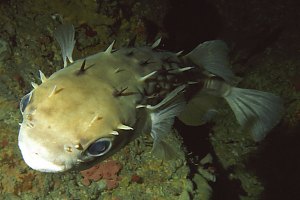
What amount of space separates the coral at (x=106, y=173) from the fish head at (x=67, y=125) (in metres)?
1.34

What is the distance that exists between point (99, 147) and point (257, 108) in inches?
74.3

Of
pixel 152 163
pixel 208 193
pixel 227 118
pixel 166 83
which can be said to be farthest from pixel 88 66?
pixel 227 118

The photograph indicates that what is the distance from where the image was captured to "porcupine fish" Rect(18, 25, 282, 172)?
170cm

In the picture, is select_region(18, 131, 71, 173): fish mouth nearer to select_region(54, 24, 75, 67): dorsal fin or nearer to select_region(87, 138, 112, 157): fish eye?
select_region(87, 138, 112, 157): fish eye

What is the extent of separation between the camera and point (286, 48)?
489 centimetres

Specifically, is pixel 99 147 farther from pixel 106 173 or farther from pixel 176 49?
pixel 176 49

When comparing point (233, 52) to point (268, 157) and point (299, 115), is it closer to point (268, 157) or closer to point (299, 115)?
point (299, 115)

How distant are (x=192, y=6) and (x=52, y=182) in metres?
4.12

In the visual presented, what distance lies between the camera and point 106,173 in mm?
3291

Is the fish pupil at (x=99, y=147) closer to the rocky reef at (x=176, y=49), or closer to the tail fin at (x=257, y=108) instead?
the rocky reef at (x=176, y=49)

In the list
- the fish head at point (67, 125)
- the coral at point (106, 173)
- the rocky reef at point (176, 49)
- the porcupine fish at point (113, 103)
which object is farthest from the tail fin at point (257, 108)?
the fish head at point (67, 125)

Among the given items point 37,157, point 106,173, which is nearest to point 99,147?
point 37,157

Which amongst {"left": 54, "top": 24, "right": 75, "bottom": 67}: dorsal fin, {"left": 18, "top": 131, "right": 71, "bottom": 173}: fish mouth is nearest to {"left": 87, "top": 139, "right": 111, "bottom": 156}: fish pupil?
{"left": 18, "top": 131, "right": 71, "bottom": 173}: fish mouth

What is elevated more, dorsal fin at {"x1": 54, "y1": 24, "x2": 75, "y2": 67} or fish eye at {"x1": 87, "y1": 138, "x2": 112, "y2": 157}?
dorsal fin at {"x1": 54, "y1": 24, "x2": 75, "y2": 67}
